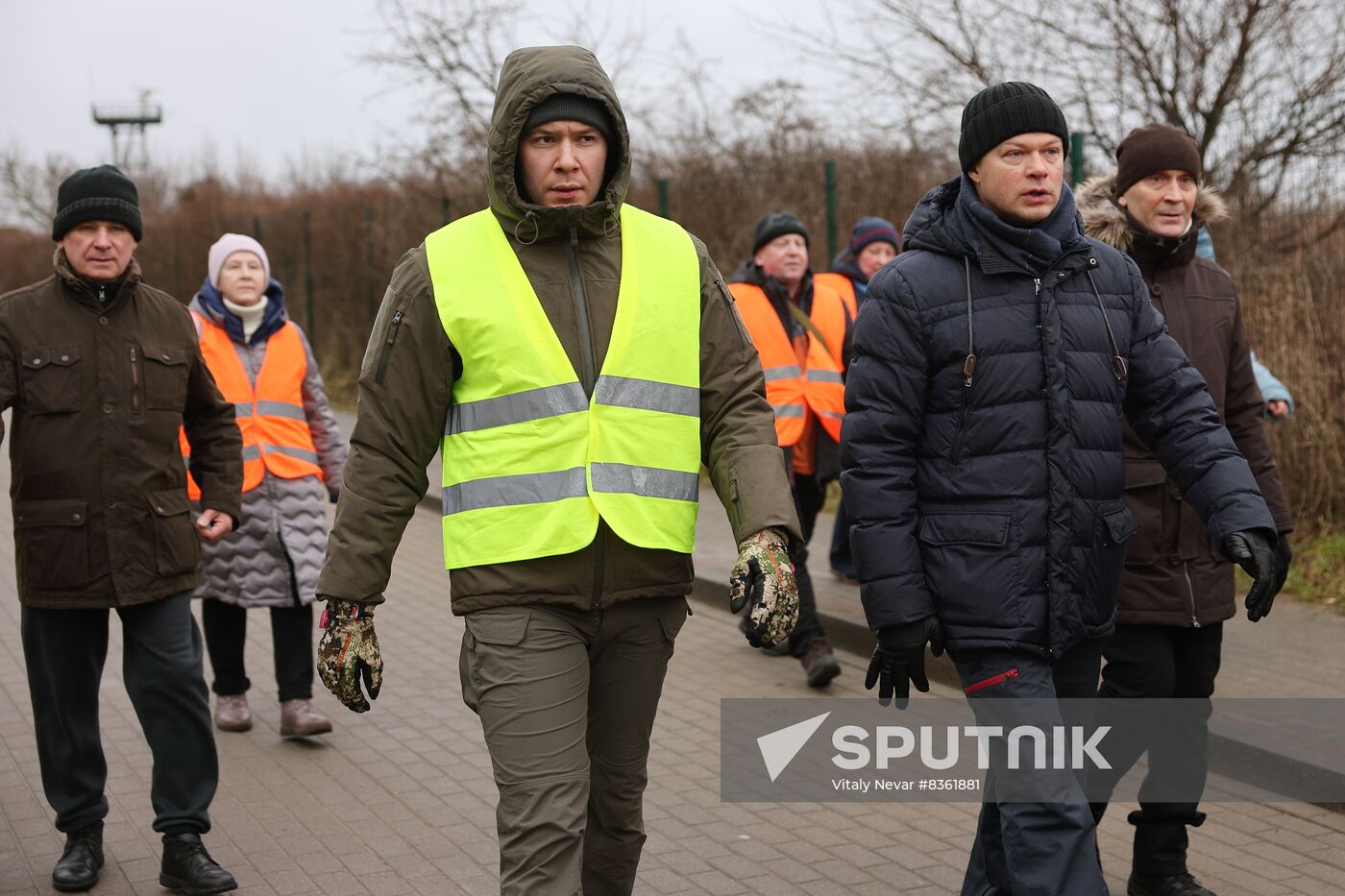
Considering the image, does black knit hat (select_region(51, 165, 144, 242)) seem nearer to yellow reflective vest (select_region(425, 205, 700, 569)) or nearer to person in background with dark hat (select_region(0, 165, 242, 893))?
person in background with dark hat (select_region(0, 165, 242, 893))

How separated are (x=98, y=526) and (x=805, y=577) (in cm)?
338

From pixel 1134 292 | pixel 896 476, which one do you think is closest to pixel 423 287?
pixel 896 476

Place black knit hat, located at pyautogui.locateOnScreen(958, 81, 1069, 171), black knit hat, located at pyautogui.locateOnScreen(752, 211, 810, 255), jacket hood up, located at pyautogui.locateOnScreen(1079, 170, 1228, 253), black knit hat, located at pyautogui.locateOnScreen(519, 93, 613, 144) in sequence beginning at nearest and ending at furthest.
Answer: black knit hat, located at pyautogui.locateOnScreen(519, 93, 613, 144), black knit hat, located at pyautogui.locateOnScreen(958, 81, 1069, 171), jacket hood up, located at pyautogui.locateOnScreen(1079, 170, 1228, 253), black knit hat, located at pyautogui.locateOnScreen(752, 211, 810, 255)

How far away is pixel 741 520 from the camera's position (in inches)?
138

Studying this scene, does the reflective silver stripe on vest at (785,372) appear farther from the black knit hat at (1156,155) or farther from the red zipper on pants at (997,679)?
the red zipper on pants at (997,679)

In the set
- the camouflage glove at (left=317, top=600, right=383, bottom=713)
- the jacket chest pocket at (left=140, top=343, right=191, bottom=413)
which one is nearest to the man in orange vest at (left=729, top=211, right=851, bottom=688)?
the jacket chest pocket at (left=140, top=343, right=191, bottom=413)

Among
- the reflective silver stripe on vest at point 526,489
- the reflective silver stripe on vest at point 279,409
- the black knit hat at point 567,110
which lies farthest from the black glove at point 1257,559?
the reflective silver stripe on vest at point 279,409

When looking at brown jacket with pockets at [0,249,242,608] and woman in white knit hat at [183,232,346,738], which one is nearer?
brown jacket with pockets at [0,249,242,608]

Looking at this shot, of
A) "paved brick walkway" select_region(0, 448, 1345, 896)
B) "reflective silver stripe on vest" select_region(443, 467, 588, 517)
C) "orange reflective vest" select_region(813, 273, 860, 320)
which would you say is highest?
"orange reflective vest" select_region(813, 273, 860, 320)

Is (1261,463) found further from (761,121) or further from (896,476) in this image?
(761,121)

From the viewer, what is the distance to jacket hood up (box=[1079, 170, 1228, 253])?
465 centimetres

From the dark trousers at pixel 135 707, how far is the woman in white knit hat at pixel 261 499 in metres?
1.56

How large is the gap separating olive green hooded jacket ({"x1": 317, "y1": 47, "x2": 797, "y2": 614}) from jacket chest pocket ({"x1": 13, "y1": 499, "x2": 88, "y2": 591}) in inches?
62.4

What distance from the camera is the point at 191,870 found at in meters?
Result: 4.76
